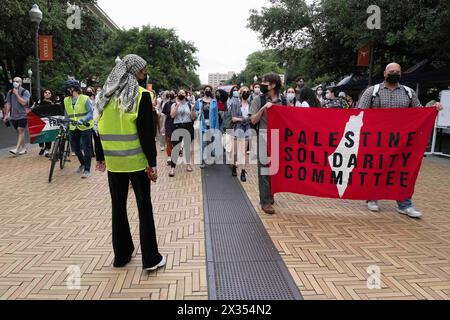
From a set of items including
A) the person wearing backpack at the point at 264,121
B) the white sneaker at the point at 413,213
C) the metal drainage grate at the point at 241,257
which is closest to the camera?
the metal drainage grate at the point at 241,257

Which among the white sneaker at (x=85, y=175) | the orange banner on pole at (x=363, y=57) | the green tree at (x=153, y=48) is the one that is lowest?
the white sneaker at (x=85, y=175)

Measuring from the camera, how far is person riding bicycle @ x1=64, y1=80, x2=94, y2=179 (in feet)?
26.0

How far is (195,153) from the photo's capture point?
11.7 m

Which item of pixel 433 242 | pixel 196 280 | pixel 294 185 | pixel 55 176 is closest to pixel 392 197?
pixel 433 242

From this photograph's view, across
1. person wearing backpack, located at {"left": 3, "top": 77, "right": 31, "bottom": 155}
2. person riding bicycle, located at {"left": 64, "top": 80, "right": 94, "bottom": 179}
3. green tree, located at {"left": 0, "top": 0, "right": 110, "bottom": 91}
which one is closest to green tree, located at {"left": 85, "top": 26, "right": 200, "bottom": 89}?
green tree, located at {"left": 0, "top": 0, "right": 110, "bottom": 91}

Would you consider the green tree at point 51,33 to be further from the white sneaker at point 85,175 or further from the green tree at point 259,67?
the green tree at point 259,67

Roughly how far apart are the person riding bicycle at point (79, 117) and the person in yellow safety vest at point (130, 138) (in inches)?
185

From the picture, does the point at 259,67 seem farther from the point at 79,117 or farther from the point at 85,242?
the point at 85,242

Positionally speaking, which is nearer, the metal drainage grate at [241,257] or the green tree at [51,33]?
the metal drainage grate at [241,257]

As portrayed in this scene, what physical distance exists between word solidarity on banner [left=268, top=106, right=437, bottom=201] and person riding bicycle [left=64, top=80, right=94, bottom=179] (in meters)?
4.24

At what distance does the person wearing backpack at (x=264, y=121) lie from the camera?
18.2ft

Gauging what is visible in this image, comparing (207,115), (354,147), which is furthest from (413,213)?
(207,115)

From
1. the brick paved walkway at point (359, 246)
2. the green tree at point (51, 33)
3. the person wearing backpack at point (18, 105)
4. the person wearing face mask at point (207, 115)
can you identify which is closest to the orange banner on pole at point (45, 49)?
the green tree at point (51, 33)

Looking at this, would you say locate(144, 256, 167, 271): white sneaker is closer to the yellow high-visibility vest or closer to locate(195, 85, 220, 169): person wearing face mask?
the yellow high-visibility vest
